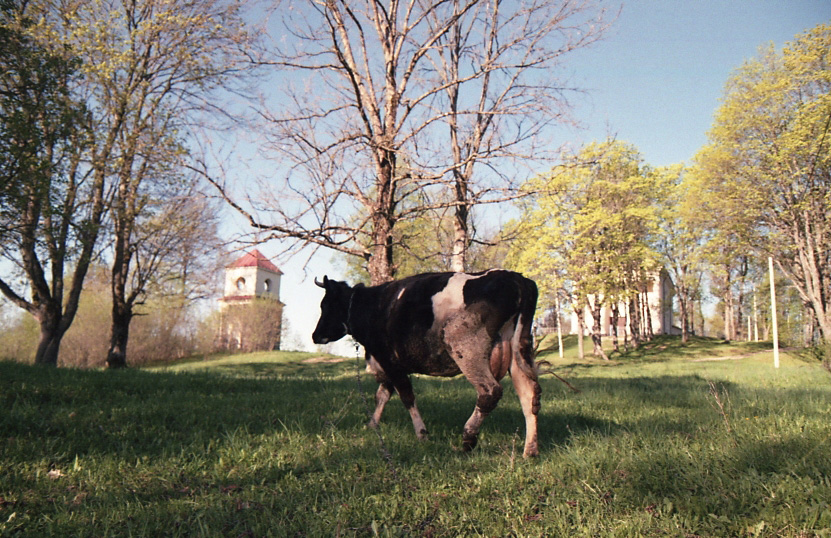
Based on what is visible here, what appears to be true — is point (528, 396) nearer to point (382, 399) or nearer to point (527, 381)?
point (527, 381)

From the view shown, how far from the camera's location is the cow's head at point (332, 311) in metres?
6.35

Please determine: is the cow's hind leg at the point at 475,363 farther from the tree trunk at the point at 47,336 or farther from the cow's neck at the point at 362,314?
the tree trunk at the point at 47,336

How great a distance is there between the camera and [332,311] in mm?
6363

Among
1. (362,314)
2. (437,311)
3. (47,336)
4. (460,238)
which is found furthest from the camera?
(47,336)

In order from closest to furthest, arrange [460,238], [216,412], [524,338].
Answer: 1. [524,338]
2. [216,412]
3. [460,238]

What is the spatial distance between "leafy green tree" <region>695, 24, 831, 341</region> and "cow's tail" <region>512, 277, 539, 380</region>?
2629 cm

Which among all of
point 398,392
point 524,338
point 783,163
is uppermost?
point 783,163

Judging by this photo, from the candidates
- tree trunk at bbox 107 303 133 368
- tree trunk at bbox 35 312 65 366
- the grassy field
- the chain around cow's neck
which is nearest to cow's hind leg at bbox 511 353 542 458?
the grassy field

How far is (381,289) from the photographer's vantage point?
20.2 ft

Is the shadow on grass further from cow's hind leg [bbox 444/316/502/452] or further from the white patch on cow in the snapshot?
the white patch on cow

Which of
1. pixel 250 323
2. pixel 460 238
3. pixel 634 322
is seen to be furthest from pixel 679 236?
pixel 250 323

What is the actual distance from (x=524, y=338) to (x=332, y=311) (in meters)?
2.49

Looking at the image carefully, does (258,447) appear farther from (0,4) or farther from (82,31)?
(82,31)

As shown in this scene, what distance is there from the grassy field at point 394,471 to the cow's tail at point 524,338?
0.79m
